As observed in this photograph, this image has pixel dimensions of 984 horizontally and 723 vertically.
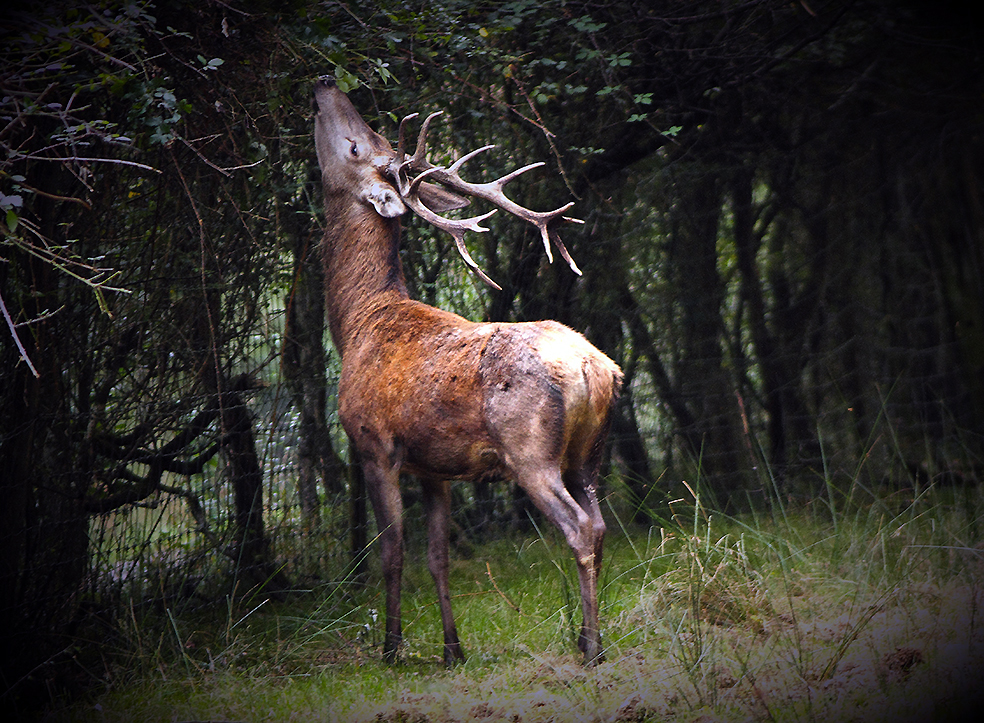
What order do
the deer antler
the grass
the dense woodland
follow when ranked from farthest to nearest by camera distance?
the dense woodland
the deer antler
the grass

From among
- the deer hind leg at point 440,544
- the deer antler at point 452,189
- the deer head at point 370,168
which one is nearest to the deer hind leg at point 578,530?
the deer hind leg at point 440,544

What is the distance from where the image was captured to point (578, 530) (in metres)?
3.12

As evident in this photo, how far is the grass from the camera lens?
274cm

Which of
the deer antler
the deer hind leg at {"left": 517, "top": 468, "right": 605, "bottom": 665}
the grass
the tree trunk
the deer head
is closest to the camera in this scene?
the grass

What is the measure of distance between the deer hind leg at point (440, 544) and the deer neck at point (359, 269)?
2.53 ft

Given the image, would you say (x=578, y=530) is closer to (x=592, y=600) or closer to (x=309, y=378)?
(x=592, y=600)

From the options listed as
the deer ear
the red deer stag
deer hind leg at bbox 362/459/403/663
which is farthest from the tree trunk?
deer hind leg at bbox 362/459/403/663

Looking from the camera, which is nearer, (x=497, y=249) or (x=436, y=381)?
(x=436, y=381)

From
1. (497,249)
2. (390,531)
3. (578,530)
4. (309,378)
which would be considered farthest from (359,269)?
(578,530)

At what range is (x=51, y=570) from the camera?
3570mm

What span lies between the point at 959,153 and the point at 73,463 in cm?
558

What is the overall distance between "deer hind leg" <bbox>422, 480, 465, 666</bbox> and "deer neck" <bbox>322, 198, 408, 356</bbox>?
2.53 feet

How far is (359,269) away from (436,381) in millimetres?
802

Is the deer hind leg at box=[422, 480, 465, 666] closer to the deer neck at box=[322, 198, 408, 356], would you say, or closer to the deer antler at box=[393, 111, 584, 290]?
the deer neck at box=[322, 198, 408, 356]
